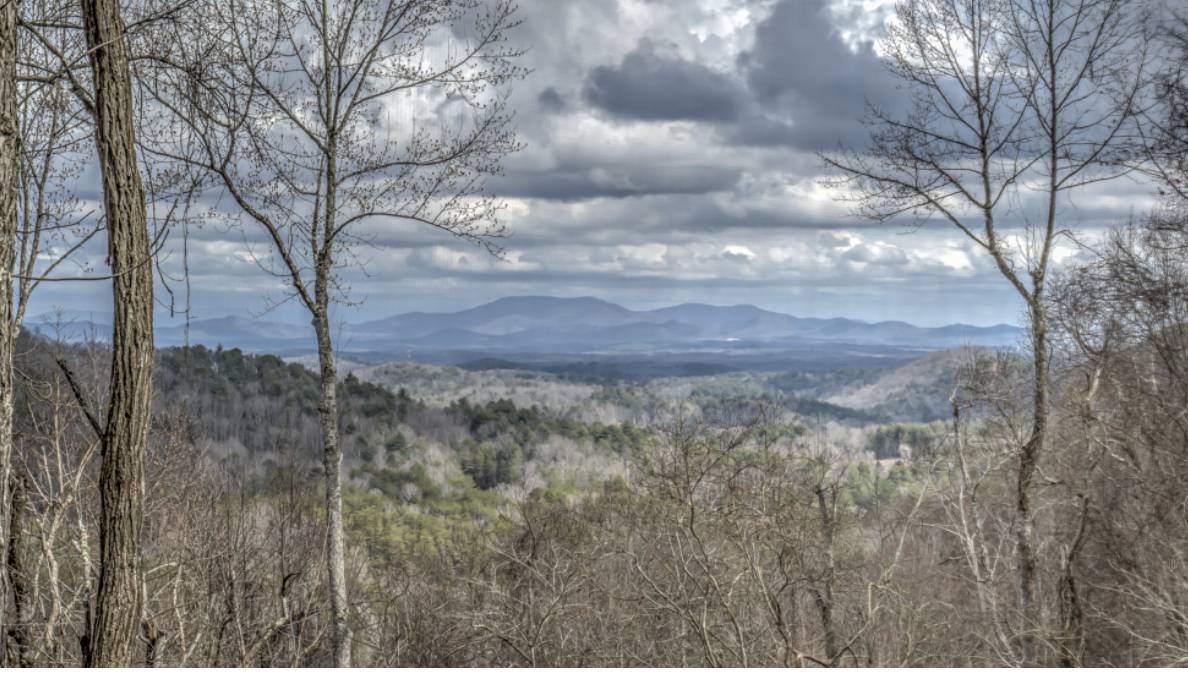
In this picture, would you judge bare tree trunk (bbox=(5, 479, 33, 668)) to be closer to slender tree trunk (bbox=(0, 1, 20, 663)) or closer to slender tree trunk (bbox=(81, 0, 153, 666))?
slender tree trunk (bbox=(81, 0, 153, 666))

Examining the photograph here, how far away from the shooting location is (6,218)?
5.12 m

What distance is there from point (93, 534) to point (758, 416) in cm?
979

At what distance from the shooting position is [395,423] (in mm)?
54000

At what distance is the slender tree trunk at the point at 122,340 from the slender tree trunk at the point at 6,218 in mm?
686

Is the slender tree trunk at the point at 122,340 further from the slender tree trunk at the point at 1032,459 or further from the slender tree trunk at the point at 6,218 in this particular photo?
the slender tree trunk at the point at 1032,459

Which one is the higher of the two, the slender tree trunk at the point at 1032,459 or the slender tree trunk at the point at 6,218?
the slender tree trunk at the point at 6,218

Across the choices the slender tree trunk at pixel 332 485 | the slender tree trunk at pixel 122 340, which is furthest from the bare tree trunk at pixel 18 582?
the slender tree trunk at pixel 332 485

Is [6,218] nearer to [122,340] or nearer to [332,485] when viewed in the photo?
[122,340]

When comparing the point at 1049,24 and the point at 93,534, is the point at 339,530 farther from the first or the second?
the point at 1049,24

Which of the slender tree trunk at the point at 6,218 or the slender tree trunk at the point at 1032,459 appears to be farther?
the slender tree trunk at the point at 1032,459

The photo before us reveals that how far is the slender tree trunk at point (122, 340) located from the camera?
5.89 meters

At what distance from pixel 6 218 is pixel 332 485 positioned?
5419 mm

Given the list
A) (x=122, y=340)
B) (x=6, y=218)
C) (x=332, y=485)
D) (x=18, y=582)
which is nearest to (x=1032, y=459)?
(x=332, y=485)

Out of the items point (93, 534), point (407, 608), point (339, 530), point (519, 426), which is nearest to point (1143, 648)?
point (407, 608)
